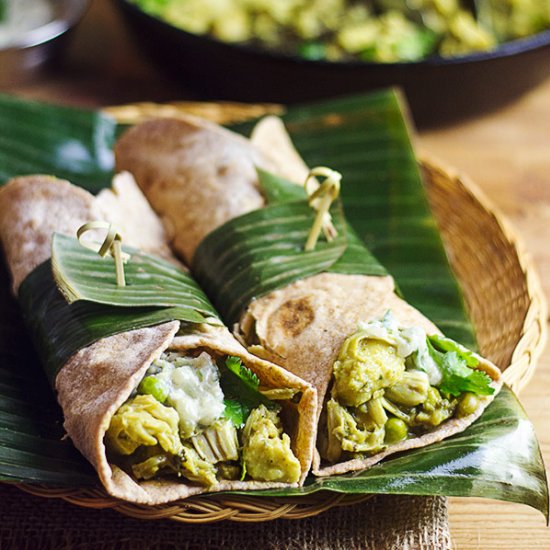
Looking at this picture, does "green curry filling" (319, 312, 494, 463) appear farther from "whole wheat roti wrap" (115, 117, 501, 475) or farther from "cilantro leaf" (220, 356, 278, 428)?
"cilantro leaf" (220, 356, 278, 428)

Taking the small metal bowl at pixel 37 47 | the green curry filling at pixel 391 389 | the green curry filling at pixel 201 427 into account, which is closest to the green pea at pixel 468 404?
the green curry filling at pixel 391 389

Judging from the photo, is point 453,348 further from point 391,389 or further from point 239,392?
point 239,392

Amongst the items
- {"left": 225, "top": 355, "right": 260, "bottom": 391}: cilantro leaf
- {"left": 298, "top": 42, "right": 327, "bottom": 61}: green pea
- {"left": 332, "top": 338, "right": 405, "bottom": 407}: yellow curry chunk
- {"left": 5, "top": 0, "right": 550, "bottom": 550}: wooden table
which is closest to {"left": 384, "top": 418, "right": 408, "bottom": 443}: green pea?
{"left": 332, "top": 338, "right": 405, "bottom": 407}: yellow curry chunk

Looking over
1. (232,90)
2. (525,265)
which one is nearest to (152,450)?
(525,265)

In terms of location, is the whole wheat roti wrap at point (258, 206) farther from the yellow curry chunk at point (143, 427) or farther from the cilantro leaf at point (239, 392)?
the yellow curry chunk at point (143, 427)

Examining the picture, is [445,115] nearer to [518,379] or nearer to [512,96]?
[512,96]
